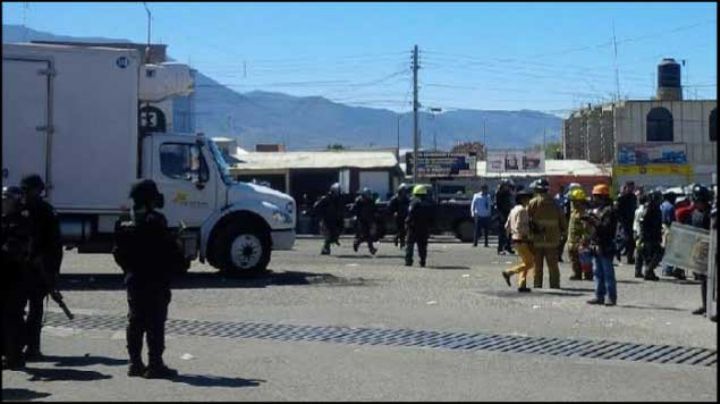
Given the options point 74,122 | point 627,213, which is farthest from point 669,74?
point 74,122

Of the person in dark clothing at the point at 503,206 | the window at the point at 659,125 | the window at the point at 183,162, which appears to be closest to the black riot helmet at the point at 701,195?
the window at the point at 183,162

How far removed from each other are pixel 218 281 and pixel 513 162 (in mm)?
38273

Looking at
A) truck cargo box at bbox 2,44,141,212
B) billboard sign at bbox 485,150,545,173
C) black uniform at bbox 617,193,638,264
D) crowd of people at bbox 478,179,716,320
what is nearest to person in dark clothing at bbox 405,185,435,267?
crowd of people at bbox 478,179,716,320

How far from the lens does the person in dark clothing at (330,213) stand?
81.8 ft

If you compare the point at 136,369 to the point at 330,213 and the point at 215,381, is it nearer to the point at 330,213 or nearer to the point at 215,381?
the point at 215,381

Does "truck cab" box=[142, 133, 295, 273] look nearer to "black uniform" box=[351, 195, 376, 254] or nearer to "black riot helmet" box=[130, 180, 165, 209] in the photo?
"black uniform" box=[351, 195, 376, 254]

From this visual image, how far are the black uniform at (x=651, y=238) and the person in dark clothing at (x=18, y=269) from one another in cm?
1165

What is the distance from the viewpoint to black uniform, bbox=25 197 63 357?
1008cm

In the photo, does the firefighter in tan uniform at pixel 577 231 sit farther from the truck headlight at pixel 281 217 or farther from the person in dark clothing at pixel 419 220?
the truck headlight at pixel 281 217

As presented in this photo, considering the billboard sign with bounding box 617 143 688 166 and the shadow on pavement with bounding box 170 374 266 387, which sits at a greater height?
the billboard sign with bounding box 617 143 688 166

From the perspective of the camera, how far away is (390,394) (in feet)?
28.6

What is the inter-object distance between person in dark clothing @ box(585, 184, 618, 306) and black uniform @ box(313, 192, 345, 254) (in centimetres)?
1071

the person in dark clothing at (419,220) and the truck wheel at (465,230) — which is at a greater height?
the person in dark clothing at (419,220)

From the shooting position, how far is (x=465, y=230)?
33.7 metres
